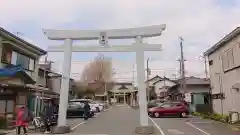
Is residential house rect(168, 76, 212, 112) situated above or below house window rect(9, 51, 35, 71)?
below

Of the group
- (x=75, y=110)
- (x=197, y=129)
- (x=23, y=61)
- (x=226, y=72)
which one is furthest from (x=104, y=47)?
(x=75, y=110)

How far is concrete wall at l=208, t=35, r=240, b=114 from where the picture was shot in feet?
71.7

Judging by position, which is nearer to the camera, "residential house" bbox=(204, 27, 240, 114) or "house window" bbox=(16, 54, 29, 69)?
"residential house" bbox=(204, 27, 240, 114)

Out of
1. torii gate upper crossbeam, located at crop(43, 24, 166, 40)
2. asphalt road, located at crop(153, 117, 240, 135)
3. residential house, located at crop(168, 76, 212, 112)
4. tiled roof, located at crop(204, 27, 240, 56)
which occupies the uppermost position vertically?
tiled roof, located at crop(204, 27, 240, 56)

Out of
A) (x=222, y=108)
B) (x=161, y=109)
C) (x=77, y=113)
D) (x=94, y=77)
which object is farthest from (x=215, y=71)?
(x=94, y=77)

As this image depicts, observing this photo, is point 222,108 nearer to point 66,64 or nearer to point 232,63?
point 232,63

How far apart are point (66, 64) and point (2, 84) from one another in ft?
16.3

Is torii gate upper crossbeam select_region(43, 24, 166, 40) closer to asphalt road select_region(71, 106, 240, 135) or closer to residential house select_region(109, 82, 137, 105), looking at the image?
asphalt road select_region(71, 106, 240, 135)

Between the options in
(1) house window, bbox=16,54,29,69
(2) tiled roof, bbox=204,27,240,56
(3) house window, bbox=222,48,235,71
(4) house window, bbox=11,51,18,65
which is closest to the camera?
(2) tiled roof, bbox=204,27,240,56

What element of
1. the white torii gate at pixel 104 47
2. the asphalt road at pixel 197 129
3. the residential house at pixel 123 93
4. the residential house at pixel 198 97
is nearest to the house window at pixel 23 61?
the white torii gate at pixel 104 47

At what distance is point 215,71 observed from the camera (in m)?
27.6

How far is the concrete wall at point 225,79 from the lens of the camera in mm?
21844

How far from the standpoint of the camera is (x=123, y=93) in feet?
284

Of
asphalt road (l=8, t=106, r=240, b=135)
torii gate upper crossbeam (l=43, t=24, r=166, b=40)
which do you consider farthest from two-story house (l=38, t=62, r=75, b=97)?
torii gate upper crossbeam (l=43, t=24, r=166, b=40)
